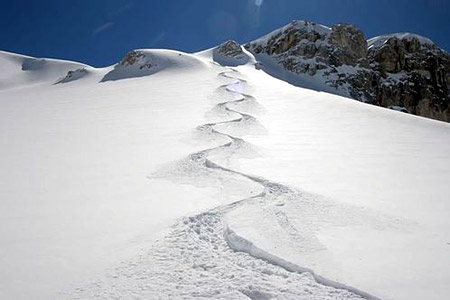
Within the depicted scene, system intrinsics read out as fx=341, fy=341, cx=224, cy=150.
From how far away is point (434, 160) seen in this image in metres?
6.65

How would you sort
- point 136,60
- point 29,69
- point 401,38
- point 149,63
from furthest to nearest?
point 401,38 → point 29,69 → point 136,60 → point 149,63

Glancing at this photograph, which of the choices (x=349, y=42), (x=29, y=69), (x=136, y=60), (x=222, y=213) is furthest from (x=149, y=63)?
(x=349, y=42)

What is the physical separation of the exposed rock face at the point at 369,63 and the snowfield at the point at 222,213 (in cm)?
4202

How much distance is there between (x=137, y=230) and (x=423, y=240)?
109 inches

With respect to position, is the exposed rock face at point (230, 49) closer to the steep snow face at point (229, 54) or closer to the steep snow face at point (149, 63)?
the steep snow face at point (229, 54)

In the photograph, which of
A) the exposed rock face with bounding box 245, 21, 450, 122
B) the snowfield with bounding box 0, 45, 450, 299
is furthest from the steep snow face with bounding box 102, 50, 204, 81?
the snowfield with bounding box 0, 45, 450, 299

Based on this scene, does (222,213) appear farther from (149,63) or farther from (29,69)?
(29,69)

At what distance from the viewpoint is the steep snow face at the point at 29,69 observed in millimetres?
46875

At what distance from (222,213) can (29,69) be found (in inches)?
2417

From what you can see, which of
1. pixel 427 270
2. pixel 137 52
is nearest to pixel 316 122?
pixel 427 270

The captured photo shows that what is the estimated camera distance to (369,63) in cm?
5394

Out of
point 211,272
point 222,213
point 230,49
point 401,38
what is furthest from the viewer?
point 401,38

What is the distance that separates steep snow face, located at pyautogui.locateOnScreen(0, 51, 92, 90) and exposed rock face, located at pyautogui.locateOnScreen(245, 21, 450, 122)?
2910cm

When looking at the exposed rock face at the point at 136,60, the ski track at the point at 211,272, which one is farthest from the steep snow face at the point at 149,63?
the ski track at the point at 211,272
